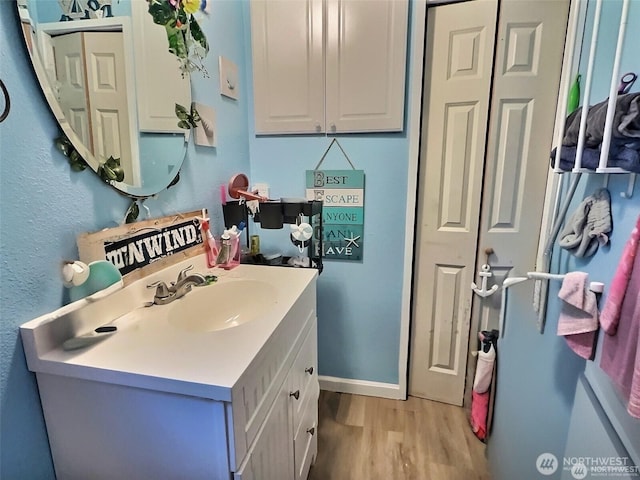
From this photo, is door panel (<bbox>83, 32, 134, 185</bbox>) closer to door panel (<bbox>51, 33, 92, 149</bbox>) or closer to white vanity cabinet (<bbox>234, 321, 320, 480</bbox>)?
door panel (<bbox>51, 33, 92, 149</bbox>)

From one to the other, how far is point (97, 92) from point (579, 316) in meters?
1.37

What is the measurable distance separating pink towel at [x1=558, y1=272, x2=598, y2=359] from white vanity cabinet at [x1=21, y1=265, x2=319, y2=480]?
0.76 meters

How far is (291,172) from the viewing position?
1688 mm

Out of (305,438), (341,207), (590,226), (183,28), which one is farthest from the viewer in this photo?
(341,207)

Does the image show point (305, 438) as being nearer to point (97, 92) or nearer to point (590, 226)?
point (590, 226)

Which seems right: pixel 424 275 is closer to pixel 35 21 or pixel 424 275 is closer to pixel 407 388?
pixel 407 388

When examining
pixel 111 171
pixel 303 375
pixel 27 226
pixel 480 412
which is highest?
pixel 111 171

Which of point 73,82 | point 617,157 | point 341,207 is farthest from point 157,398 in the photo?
point 341,207

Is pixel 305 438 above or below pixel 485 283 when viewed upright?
below

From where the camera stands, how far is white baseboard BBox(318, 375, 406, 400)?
1812 mm

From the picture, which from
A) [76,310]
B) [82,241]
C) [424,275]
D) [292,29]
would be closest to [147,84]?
[82,241]

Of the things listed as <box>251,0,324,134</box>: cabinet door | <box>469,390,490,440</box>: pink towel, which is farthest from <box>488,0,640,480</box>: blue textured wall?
<box>251,0,324,134</box>: cabinet door

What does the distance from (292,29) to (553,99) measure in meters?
1.21

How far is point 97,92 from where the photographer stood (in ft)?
2.73
